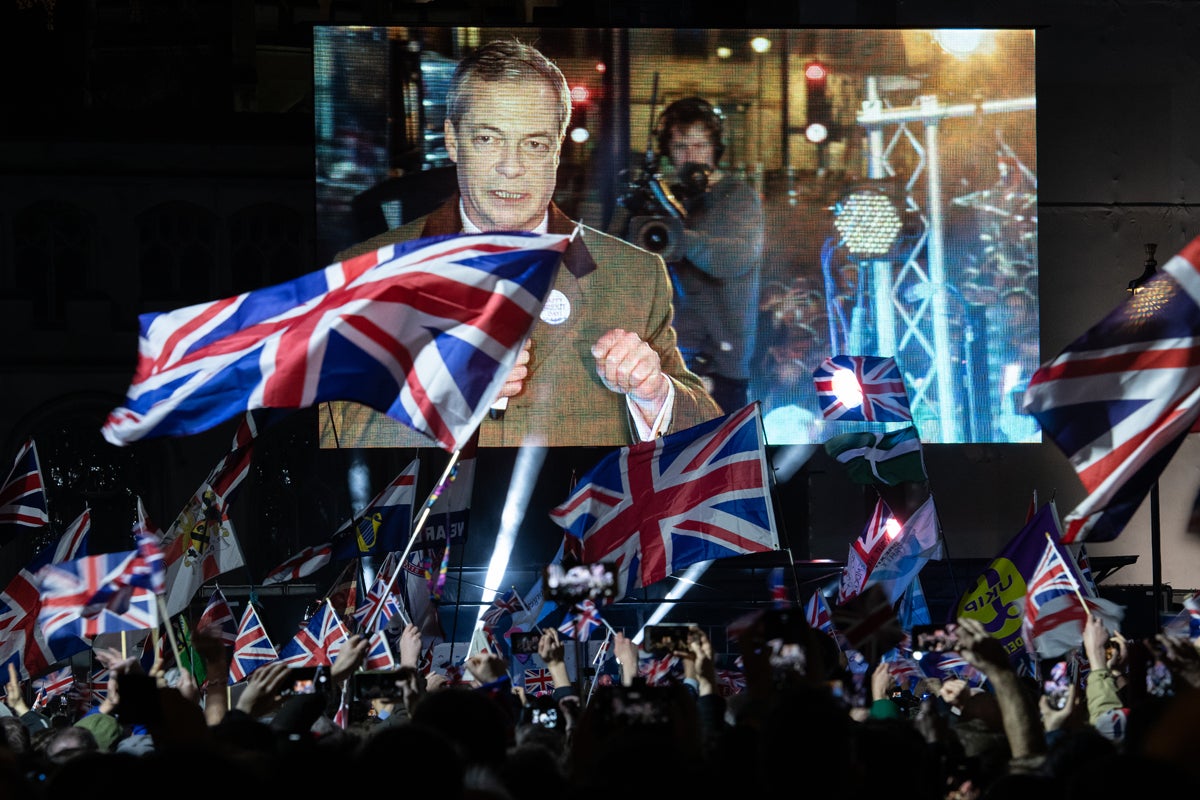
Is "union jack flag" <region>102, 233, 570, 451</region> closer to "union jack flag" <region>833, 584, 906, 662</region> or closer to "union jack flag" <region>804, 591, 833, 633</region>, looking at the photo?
"union jack flag" <region>833, 584, 906, 662</region>

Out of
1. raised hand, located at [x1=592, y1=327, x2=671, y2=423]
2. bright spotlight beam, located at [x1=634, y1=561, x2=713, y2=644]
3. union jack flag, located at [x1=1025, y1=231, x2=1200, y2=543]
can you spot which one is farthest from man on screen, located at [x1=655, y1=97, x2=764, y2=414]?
union jack flag, located at [x1=1025, y1=231, x2=1200, y2=543]

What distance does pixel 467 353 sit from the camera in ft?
34.3

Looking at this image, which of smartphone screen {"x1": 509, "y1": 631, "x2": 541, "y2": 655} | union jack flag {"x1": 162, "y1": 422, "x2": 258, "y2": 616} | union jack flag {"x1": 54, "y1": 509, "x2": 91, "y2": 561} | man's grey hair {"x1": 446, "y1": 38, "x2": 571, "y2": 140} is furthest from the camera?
man's grey hair {"x1": 446, "y1": 38, "x2": 571, "y2": 140}

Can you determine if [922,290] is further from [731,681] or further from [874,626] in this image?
[874,626]

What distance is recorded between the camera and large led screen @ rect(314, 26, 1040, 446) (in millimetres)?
24594

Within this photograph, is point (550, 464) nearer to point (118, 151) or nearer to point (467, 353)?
point (118, 151)

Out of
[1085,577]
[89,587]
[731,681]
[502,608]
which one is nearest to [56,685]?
[502,608]

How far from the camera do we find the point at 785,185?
2492 cm

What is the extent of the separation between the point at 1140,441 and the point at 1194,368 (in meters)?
0.48

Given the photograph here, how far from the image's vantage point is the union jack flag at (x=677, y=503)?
14609 mm

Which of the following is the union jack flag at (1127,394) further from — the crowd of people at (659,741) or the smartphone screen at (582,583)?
the smartphone screen at (582,583)

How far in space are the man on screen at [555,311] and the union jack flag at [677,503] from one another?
30.0 feet

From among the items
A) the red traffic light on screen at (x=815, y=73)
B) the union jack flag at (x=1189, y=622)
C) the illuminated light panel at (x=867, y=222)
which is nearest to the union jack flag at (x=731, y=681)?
the union jack flag at (x=1189, y=622)

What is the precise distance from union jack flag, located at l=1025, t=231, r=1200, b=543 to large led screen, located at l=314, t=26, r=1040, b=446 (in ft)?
47.5
